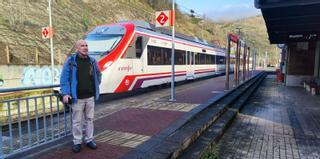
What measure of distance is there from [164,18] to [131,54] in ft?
7.49

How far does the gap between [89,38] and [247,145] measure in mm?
7206

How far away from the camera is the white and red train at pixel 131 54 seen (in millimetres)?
8797

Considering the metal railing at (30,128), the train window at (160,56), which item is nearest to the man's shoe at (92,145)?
the metal railing at (30,128)

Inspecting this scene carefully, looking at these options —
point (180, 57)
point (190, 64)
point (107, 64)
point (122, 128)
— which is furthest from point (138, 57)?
point (190, 64)

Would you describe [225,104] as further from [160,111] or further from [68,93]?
[68,93]

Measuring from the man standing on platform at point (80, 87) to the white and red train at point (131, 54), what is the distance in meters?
4.57

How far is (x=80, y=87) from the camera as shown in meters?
3.75

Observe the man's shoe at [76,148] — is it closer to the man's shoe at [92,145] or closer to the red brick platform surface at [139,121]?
the man's shoe at [92,145]

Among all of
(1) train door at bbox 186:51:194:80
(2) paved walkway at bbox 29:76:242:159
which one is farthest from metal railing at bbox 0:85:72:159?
(1) train door at bbox 186:51:194:80

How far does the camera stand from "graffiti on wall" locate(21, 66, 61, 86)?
567 inches

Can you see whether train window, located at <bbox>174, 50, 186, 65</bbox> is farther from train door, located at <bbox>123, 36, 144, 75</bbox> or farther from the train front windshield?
the train front windshield

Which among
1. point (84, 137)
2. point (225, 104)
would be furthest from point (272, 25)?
point (84, 137)

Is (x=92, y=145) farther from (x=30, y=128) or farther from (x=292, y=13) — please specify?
(x=292, y=13)

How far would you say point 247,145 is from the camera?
5074 mm
